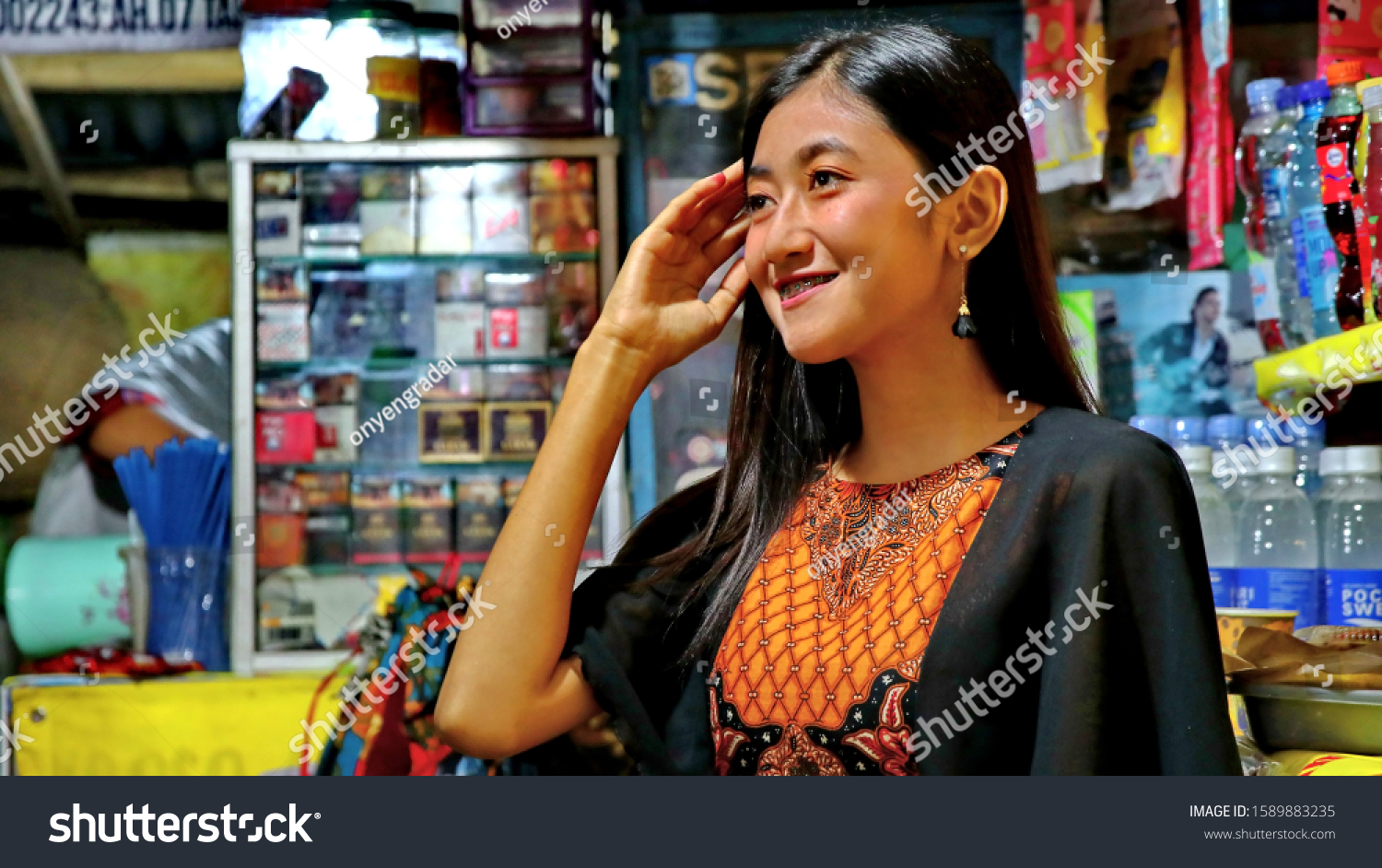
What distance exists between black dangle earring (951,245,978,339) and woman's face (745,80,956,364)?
0.04 metres

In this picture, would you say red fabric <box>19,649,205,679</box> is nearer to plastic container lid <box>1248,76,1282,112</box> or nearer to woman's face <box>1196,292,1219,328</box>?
woman's face <box>1196,292,1219,328</box>

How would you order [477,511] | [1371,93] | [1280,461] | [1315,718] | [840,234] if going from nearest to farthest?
[840,234] < [1315,718] < [1371,93] < [1280,461] < [477,511]

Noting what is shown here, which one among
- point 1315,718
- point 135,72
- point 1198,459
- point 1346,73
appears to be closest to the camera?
point 1315,718

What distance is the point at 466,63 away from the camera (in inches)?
138

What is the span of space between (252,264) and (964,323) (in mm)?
2728

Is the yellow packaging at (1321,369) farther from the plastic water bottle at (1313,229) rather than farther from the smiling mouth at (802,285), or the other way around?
the smiling mouth at (802,285)

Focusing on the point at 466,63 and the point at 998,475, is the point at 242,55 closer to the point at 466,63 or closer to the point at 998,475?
the point at 466,63

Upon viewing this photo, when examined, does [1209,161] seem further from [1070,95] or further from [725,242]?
[725,242]

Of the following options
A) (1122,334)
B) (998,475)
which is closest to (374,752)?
(998,475)

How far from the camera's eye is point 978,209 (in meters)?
1.27

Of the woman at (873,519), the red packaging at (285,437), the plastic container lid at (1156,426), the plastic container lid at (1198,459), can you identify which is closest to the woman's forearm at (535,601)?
the woman at (873,519)

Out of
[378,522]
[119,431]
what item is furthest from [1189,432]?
[119,431]

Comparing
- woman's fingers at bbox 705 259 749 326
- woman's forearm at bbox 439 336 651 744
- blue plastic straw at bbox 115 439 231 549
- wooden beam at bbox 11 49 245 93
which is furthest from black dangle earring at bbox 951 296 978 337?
wooden beam at bbox 11 49 245 93

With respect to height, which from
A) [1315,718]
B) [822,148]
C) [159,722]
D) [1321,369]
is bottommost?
[159,722]
